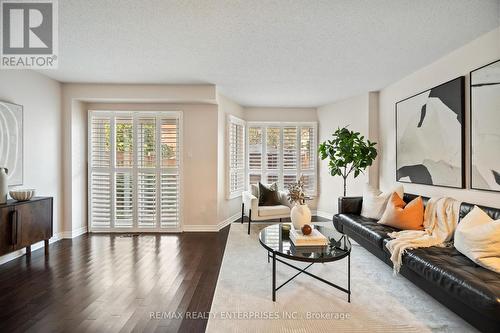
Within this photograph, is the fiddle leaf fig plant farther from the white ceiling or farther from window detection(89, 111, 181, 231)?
window detection(89, 111, 181, 231)

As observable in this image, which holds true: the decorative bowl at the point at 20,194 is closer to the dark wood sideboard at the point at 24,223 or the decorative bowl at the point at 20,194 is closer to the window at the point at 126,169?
the dark wood sideboard at the point at 24,223

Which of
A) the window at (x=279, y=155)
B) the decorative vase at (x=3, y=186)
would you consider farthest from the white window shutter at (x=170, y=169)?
the decorative vase at (x=3, y=186)

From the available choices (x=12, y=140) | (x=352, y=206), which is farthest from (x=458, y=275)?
(x=12, y=140)

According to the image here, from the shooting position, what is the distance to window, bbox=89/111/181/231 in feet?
14.7

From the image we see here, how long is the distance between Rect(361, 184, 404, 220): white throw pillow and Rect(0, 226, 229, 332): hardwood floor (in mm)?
2237

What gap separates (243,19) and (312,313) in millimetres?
2723

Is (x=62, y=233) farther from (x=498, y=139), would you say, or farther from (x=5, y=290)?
(x=498, y=139)

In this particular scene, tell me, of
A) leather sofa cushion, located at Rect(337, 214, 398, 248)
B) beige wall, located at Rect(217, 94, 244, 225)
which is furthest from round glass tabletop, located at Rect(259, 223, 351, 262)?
beige wall, located at Rect(217, 94, 244, 225)

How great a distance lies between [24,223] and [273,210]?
11.4 ft

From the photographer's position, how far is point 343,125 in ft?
17.2

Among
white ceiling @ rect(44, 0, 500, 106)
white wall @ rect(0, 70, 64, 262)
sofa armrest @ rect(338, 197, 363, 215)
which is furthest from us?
sofa armrest @ rect(338, 197, 363, 215)

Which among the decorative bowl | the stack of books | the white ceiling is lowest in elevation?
the stack of books

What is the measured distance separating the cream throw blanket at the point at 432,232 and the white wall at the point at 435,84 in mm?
289

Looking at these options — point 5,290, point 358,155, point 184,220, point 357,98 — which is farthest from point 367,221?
point 5,290
